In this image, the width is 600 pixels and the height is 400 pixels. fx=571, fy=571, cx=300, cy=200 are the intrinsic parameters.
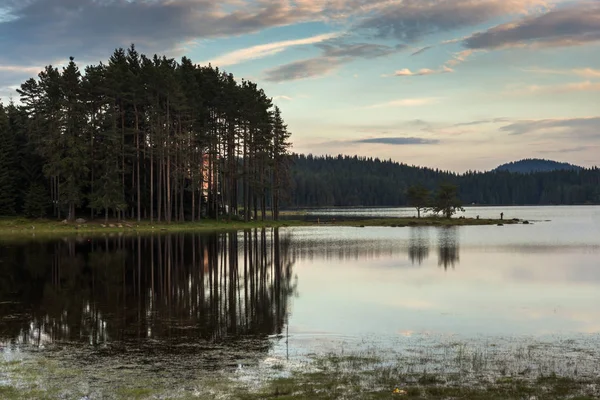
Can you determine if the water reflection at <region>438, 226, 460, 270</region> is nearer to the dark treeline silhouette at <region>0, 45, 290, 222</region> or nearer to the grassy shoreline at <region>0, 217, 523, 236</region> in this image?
the grassy shoreline at <region>0, 217, 523, 236</region>

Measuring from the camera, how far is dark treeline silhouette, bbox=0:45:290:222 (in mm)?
75938

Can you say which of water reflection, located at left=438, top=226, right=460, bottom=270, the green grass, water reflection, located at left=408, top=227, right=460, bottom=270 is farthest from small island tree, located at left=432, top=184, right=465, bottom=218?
the green grass

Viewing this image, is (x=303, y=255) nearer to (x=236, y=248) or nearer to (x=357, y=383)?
(x=236, y=248)

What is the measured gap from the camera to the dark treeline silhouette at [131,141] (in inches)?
2990

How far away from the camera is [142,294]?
2530 centimetres

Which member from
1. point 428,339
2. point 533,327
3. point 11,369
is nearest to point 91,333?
point 11,369

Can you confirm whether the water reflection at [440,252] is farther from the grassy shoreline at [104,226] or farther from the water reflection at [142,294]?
the grassy shoreline at [104,226]

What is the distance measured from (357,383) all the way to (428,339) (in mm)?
5410

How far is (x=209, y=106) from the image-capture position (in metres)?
87.2

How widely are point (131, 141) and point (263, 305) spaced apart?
67.0m

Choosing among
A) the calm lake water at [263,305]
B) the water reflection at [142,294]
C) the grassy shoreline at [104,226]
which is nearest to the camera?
the calm lake water at [263,305]

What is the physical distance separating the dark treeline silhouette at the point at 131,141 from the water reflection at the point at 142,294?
31.3 metres

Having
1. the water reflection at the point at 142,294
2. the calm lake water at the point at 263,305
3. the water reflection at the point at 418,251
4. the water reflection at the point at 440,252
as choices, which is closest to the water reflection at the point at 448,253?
the water reflection at the point at 440,252

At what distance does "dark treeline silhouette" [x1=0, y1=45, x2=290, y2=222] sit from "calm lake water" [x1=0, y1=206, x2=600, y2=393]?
3417 centimetres
